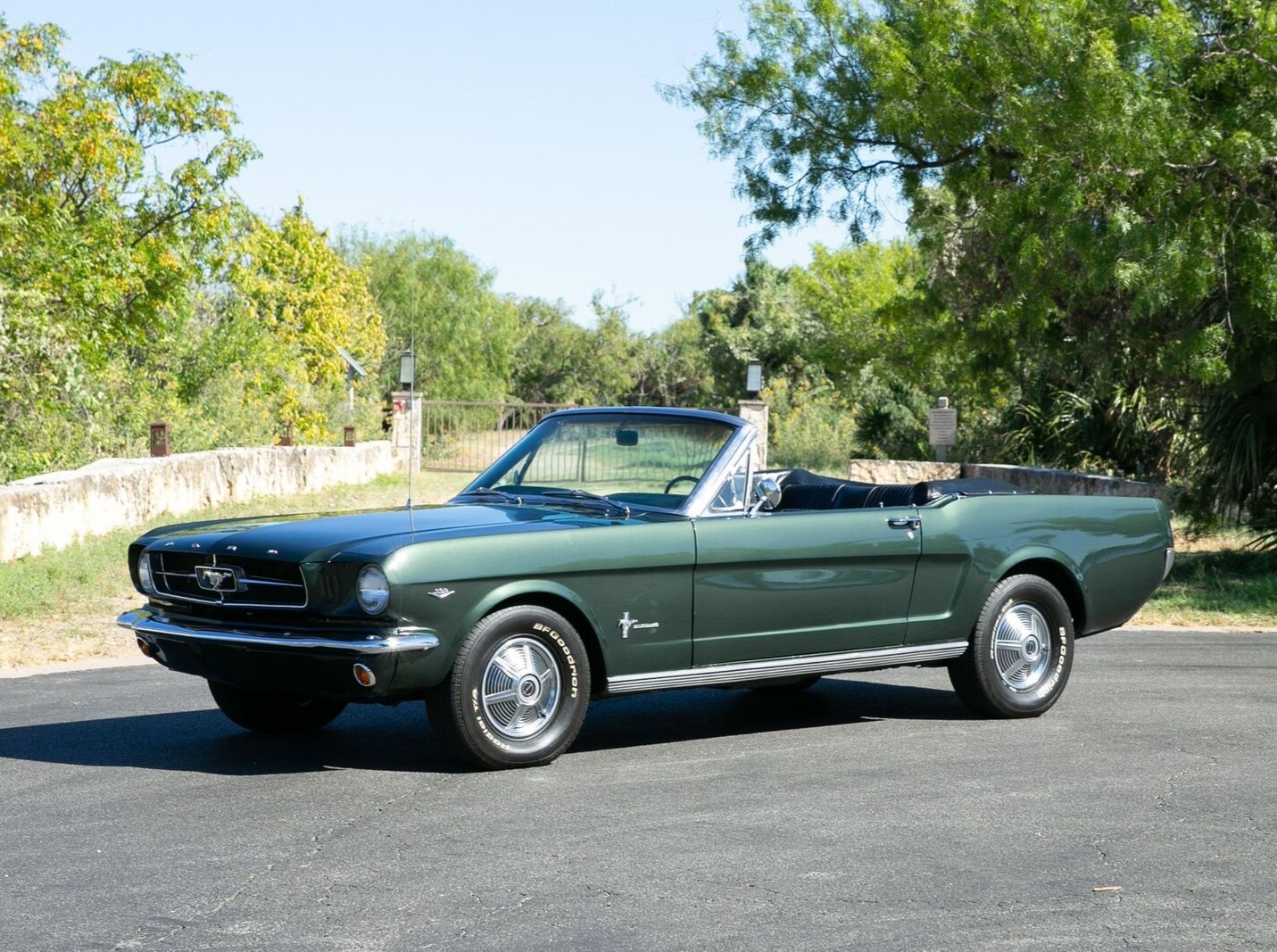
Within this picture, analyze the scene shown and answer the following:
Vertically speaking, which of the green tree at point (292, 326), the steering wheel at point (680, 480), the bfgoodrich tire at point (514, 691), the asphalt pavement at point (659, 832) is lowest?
the asphalt pavement at point (659, 832)

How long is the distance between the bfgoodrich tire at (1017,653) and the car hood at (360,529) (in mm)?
1886

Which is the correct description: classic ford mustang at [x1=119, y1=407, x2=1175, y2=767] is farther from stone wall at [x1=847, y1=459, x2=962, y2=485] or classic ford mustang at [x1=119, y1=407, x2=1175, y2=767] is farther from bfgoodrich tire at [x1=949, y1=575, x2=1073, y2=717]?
stone wall at [x1=847, y1=459, x2=962, y2=485]

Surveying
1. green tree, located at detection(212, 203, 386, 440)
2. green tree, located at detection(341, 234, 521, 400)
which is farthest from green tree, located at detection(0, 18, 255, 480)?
green tree, located at detection(341, 234, 521, 400)

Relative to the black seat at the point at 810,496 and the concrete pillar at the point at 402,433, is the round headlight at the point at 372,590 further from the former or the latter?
the concrete pillar at the point at 402,433

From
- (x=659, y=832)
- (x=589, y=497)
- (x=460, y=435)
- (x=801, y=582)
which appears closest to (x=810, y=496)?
(x=801, y=582)

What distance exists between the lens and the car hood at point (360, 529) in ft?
21.8

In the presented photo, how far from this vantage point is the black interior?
331 inches

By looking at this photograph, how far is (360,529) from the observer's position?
6945mm

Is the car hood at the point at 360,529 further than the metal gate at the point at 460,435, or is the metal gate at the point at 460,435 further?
the metal gate at the point at 460,435

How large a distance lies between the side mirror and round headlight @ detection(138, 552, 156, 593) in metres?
2.72

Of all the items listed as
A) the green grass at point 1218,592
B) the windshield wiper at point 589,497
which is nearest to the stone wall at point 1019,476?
the green grass at point 1218,592

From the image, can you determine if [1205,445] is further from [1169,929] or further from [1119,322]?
[1169,929]

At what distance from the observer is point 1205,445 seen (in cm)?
1686

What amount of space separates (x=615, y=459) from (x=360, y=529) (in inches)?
62.0
